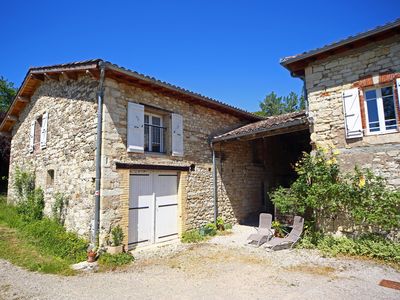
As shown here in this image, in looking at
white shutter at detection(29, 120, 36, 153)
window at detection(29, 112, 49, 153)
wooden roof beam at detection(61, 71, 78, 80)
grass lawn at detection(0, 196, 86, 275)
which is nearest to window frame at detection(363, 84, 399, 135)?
grass lawn at detection(0, 196, 86, 275)

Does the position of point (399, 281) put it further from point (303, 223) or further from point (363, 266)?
point (303, 223)

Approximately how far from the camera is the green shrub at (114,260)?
5824 millimetres

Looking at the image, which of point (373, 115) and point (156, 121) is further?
point (156, 121)

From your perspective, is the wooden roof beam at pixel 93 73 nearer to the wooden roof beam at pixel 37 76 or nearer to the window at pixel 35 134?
the window at pixel 35 134

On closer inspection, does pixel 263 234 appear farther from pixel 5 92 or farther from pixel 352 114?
pixel 5 92

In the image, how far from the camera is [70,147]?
24.6ft

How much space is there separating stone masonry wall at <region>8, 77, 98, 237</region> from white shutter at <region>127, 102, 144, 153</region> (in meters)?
0.87

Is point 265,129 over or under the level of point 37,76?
under

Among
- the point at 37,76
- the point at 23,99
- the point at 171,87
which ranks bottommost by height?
the point at 171,87

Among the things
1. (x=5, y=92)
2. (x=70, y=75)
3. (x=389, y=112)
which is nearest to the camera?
(x=389, y=112)

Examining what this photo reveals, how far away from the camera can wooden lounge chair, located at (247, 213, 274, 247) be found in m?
7.35

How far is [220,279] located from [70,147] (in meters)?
5.41

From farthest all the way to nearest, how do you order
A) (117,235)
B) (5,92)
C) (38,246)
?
(5,92)
(38,246)
(117,235)

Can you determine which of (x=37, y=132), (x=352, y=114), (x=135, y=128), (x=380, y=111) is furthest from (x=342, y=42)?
(x=37, y=132)
